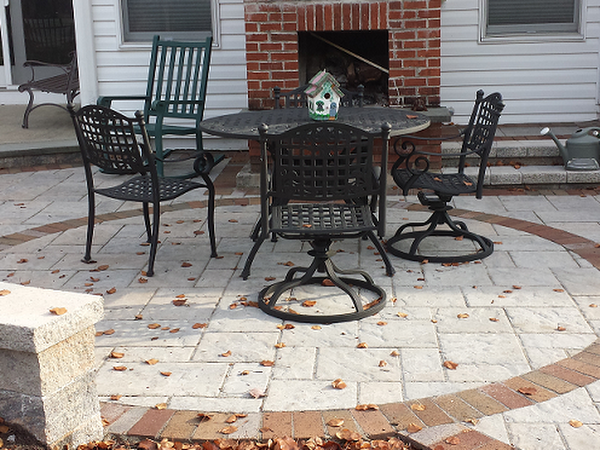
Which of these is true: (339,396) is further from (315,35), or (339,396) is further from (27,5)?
(27,5)

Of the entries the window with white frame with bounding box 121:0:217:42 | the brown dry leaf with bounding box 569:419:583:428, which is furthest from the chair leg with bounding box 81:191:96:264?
the window with white frame with bounding box 121:0:217:42

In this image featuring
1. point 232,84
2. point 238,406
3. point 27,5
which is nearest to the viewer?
point 238,406

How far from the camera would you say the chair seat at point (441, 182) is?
427 cm

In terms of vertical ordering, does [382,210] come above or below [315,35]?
below

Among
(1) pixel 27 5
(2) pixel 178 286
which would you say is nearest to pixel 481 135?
(2) pixel 178 286

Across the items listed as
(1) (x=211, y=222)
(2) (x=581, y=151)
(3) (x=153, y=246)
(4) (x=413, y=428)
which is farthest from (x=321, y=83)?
(2) (x=581, y=151)

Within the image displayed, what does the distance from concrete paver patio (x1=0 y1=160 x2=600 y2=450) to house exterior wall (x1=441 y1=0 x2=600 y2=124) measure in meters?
2.35

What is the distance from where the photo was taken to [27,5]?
31.3 ft

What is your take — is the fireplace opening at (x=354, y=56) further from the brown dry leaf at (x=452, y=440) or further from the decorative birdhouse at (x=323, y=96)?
the brown dry leaf at (x=452, y=440)

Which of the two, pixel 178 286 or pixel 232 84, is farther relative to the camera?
pixel 232 84

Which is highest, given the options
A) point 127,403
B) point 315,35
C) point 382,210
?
point 315,35

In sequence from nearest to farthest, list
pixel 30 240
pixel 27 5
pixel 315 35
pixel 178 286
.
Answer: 1. pixel 178 286
2. pixel 30 240
3. pixel 315 35
4. pixel 27 5

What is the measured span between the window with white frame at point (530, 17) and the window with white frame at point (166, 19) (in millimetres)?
2836

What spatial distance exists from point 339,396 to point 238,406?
0.39 meters
